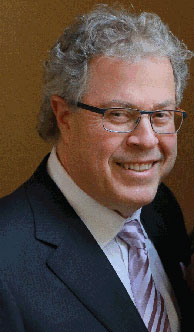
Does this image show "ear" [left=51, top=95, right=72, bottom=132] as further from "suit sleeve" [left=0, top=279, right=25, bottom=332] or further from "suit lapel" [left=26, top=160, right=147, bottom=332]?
"suit sleeve" [left=0, top=279, right=25, bottom=332]

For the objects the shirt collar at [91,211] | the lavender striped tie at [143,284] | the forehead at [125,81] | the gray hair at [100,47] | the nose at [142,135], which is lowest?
the lavender striped tie at [143,284]

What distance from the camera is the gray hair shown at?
4.08 ft

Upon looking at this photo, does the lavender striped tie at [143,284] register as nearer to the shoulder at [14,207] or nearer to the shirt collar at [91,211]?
the shirt collar at [91,211]

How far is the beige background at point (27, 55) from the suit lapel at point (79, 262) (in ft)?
2.16

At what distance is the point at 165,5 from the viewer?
2055mm

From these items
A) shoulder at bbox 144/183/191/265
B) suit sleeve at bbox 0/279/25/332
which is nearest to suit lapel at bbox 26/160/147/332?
suit sleeve at bbox 0/279/25/332

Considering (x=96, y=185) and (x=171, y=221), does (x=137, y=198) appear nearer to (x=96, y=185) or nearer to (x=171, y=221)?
(x=96, y=185)

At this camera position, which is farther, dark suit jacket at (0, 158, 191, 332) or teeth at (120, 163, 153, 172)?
teeth at (120, 163, 153, 172)

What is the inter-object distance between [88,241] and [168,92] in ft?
1.43

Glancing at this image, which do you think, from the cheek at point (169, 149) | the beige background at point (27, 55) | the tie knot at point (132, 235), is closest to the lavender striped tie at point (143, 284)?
the tie knot at point (132, 235)

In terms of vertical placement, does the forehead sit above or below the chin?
above

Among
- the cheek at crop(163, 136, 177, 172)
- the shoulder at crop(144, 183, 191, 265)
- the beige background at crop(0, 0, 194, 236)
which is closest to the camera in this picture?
the cheek at crop(163, 136, 177, 172)

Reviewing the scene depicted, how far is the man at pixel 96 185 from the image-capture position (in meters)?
1.19

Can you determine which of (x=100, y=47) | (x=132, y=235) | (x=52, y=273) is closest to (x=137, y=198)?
(x=132, y=235)
